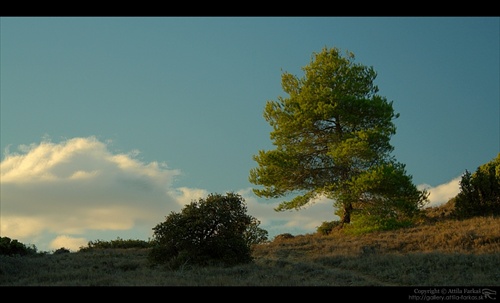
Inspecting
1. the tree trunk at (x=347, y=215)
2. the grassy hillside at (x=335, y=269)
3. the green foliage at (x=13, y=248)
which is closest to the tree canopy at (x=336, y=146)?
the tree trunk at (x=347, y=215)

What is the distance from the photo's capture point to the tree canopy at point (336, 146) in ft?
106

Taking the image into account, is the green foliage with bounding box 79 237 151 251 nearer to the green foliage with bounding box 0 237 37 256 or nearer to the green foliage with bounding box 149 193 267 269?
the green foliage with bounding box 0 237 37 256

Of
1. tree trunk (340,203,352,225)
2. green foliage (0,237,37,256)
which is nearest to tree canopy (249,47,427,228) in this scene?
tree trunk (340,203,352,225)

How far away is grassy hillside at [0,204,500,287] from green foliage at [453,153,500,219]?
7.58 m

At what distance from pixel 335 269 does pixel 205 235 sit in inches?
217

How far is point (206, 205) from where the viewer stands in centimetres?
2034

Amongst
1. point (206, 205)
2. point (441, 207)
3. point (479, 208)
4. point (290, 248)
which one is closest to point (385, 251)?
point (290, 248)

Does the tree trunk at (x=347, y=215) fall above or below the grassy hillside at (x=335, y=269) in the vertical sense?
above

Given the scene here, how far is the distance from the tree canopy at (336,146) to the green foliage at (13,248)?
1546 centimetres

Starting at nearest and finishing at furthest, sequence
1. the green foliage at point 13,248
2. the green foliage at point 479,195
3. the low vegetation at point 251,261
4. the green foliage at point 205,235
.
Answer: the low vegetation at point 251,261 < the green foliage at point 205,235 < the green foliage at point 13,248 < the green foliage at point 479,195

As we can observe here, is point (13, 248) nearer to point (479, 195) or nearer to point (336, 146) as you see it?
point (336, 146)

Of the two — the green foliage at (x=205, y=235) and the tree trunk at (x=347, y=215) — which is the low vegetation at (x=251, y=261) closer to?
the green foliage at (x=205, y=235)

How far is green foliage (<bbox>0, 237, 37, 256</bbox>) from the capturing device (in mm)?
26550

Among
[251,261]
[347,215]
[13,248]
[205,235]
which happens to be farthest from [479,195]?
[13,248]
